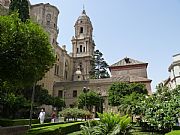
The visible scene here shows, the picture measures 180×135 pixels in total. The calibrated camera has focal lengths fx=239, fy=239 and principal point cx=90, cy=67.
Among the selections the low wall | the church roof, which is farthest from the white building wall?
the low wall

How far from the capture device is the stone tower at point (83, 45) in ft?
220

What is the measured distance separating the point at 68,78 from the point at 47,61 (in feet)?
159

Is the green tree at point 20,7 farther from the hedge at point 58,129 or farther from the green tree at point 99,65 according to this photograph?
the green tree at point 99,65

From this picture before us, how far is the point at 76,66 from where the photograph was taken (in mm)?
68250

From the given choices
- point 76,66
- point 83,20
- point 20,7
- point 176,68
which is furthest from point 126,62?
point 20,7

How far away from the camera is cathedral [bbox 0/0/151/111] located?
4862 centimetres

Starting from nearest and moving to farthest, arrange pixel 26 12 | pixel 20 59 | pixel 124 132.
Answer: pixel 124 132 → pixel 20 59 → pixel 26 12

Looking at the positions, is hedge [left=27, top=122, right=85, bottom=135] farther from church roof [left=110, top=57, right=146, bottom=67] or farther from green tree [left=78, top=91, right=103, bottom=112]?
church roof [left=110, top=57, right=146, bottom=67]

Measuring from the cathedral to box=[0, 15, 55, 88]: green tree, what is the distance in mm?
23838

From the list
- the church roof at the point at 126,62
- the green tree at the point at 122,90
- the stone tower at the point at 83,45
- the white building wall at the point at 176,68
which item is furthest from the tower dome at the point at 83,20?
the green tree at the point at 122,90

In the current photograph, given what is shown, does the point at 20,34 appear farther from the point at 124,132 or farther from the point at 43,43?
the point at 124,132

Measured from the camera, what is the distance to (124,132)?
497 inches

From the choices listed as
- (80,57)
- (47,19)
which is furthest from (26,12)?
(80,57)

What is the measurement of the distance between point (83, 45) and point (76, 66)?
6382 mm
